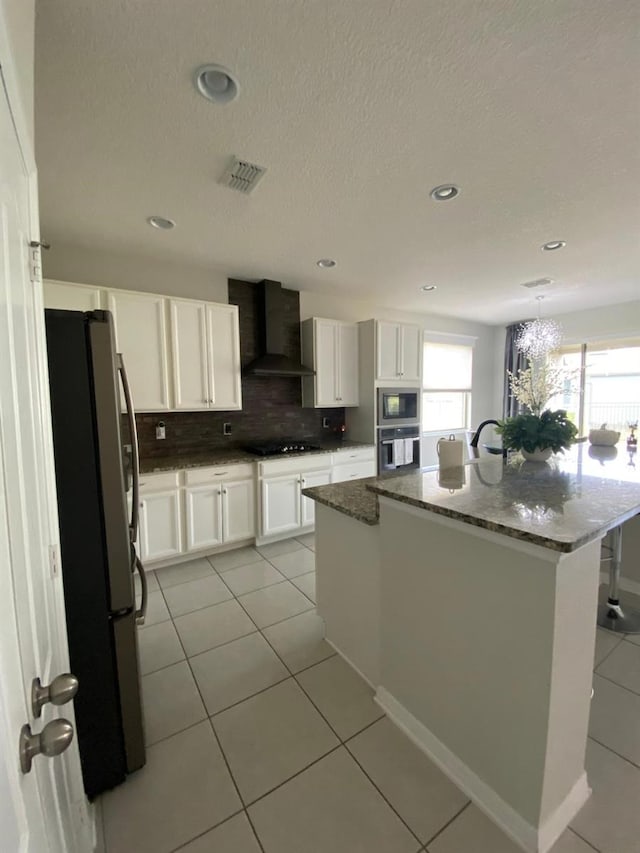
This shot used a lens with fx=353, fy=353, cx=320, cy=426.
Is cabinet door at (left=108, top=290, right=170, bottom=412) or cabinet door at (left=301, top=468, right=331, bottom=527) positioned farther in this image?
cabinet door at (left=301, top=468, right=331, bottom=527)

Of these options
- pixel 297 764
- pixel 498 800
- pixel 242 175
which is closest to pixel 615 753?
pixel 498 800

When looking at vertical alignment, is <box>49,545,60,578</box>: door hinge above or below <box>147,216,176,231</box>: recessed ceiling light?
below

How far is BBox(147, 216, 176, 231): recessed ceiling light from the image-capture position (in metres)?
2.41

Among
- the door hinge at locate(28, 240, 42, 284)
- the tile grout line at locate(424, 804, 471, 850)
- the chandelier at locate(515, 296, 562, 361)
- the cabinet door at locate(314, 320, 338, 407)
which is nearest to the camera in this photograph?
the door hinge at locate(28, 240, 42, 284)

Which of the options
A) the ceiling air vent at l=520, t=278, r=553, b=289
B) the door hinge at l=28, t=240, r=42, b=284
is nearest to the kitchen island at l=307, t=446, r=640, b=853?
the door hinge at l=28, t=240, r=42, b=284

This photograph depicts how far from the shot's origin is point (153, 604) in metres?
2.56

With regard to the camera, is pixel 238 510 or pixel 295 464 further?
pixel 295 464

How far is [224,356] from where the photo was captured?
3.37 metres

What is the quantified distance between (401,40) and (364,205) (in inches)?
41.6

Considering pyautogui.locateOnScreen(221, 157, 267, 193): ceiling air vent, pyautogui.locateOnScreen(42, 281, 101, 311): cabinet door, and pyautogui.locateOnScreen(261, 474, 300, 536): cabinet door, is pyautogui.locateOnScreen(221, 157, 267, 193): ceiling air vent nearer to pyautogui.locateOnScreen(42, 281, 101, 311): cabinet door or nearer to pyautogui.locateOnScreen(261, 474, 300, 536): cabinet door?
pyautogui.locateOnScreen(42, 281, 101, 311): cabinet door

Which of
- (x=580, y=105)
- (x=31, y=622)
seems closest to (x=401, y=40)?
(x=580, y=105)

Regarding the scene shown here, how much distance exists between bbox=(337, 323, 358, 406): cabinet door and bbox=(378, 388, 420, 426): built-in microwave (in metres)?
0.34

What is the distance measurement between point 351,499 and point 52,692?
1.43 m

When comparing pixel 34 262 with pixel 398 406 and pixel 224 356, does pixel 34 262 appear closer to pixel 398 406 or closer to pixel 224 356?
pixel 224 356
